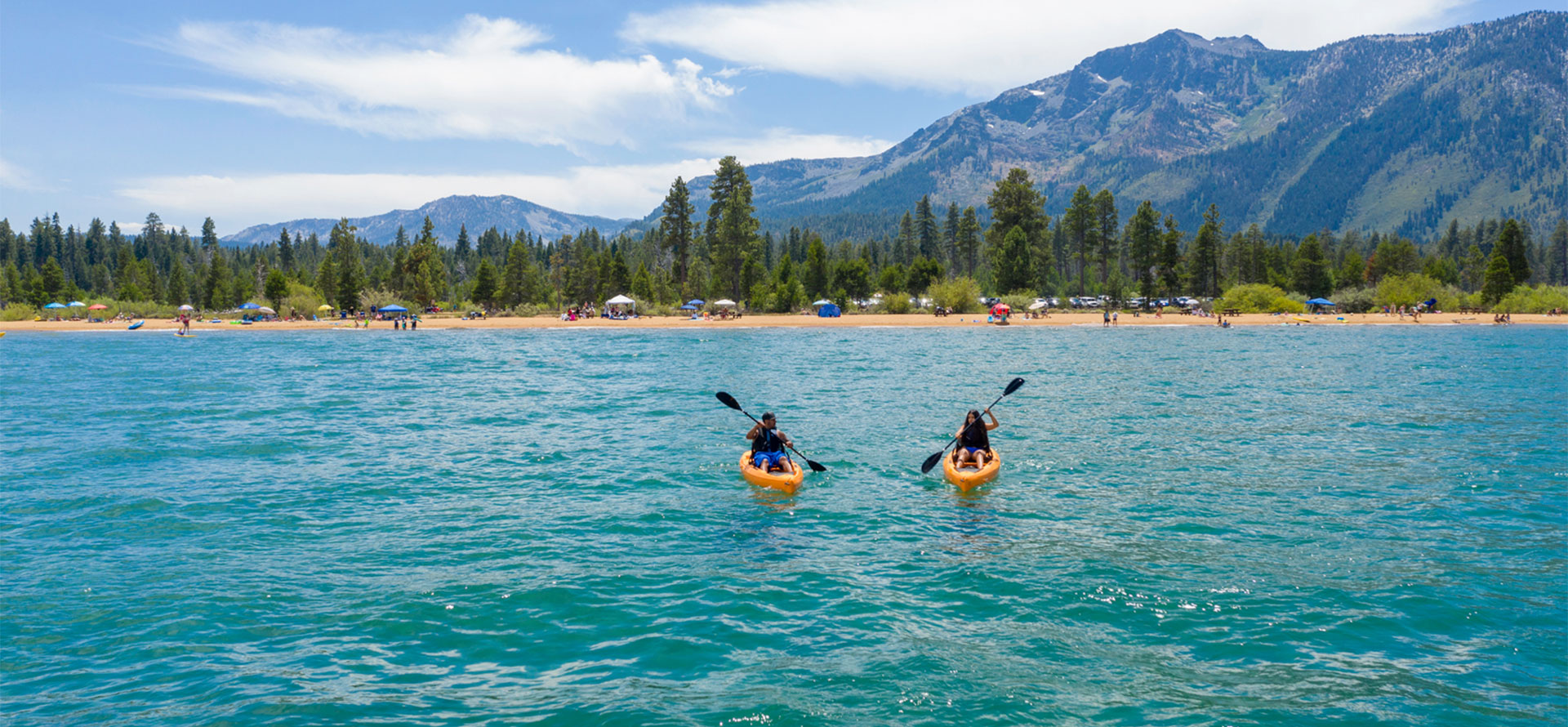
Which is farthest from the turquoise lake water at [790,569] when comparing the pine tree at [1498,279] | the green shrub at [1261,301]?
the pine tree at [1498,279]

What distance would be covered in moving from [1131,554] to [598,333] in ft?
237

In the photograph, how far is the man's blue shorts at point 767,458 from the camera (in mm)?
17453

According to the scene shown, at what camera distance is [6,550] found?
45.7 ft

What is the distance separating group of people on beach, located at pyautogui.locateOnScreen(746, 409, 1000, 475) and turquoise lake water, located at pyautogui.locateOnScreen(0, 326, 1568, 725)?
802mm

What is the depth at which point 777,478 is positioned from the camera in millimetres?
17172

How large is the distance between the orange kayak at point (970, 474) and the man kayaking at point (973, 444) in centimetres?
12

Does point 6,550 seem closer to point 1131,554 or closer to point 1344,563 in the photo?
point 1131,554

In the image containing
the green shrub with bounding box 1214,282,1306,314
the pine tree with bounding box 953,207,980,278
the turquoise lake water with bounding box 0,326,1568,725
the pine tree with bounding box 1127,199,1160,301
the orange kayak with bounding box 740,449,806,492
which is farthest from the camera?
the pine tree with bounding box 953,207,980,278

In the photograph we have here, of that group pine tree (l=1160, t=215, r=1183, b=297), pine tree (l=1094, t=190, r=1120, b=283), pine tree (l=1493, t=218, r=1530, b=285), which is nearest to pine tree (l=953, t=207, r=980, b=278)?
pine tree (l=1094, t=190, r=1120, b=283)

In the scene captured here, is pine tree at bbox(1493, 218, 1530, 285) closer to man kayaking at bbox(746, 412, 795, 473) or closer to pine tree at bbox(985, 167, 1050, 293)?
pine tree at bbox(985, 167, 1050, 293)

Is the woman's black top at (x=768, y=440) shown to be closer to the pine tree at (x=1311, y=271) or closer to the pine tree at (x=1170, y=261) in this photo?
the pine tree at (x=1170, y=261)

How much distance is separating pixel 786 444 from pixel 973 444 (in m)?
4.03

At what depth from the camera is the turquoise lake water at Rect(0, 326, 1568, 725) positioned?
8.83m

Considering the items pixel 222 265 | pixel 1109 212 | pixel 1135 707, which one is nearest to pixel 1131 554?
pixel 1135 707
